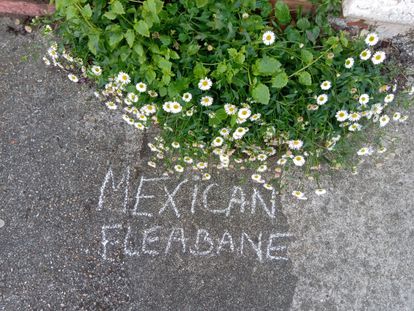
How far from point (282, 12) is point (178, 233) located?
1.35 meters

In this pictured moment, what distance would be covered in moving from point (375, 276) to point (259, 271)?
2.23 feet

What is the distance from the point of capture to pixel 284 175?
2426 millimetres

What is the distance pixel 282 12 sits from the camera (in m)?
1.97

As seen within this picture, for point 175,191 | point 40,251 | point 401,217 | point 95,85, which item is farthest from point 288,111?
point 40,251

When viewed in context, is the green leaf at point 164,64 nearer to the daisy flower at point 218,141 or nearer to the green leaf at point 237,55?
the green leaf at point 237,55

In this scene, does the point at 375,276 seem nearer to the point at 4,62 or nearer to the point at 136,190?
the point at 136,190

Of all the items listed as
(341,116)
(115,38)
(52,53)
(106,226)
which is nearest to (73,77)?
(52,53)

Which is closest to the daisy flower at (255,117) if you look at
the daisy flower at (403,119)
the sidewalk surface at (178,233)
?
the sidewalk surface at (178,233)

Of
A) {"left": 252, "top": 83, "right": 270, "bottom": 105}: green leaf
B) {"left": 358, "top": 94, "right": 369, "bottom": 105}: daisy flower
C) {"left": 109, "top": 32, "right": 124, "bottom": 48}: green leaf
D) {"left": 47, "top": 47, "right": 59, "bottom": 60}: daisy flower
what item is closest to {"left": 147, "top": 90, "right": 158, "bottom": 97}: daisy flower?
{"left": 109, "top": 32, "right": 124, "bottom": 48}: green leaf

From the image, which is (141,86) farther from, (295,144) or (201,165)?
(295,144)

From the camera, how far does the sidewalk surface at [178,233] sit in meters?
2.37

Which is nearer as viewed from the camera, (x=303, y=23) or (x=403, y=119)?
(x=303, y=23)

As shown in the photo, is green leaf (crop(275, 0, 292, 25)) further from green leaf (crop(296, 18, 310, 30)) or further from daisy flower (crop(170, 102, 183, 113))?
daisy flower (crop(170, 102, 183, 113))

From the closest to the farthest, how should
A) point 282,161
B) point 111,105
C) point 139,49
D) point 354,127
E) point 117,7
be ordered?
point 117,7 → point 139,49 → point 354,127 → point 282,161 → point 111,105
